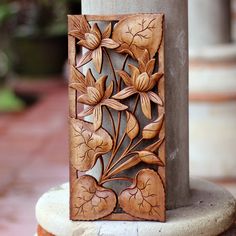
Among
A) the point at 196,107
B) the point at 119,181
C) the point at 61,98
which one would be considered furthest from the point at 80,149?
the point at 61,98

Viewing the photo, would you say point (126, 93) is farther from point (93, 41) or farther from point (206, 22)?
point (206, 22)

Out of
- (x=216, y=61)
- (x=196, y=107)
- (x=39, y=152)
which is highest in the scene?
(x=216, y=61)

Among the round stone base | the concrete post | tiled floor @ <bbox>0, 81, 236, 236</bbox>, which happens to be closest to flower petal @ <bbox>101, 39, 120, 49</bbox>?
the round stone base

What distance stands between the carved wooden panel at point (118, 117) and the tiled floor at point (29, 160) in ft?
6.41

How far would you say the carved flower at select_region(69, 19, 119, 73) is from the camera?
212 centimetres

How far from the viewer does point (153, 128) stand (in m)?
2.09

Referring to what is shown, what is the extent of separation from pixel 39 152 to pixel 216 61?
2.20 m

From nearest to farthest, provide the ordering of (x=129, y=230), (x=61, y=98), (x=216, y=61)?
1. (x=129, y=230)
2. (x=216, y=61)
3. (x=61, y=98)

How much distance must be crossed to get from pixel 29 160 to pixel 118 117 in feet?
12.5

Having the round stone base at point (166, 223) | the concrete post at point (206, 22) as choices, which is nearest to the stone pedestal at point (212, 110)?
the concrete post at point (206, 22)

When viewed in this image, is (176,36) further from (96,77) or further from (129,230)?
(129,230)

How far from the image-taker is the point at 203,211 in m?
2.20

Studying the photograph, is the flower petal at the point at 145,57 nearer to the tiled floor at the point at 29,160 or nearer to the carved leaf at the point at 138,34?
the carved leaf at the point at 138,34

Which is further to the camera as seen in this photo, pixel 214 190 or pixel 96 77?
pixel 214 190
